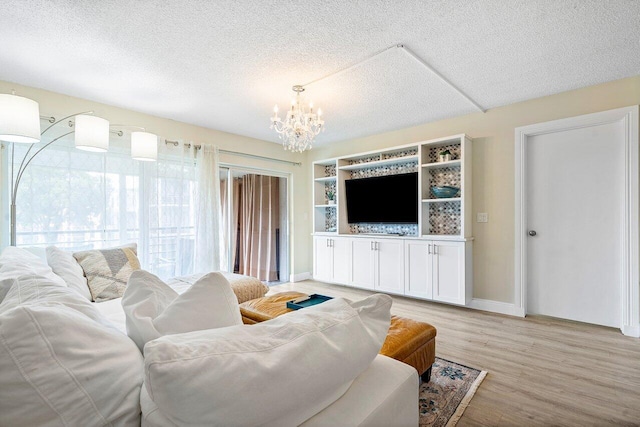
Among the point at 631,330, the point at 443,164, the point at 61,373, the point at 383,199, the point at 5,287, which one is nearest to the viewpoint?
the point at 61,373

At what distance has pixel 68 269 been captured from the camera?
2.25m

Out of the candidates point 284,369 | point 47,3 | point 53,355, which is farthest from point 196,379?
point 47,3

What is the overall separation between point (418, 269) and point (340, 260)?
1.32 m

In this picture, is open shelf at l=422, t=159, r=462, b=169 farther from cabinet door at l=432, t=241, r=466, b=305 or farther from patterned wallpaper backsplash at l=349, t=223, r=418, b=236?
cabinet door at l=432, t=241, r=466, b=305

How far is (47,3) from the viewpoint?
1.83m

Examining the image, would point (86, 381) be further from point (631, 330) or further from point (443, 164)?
point (631, 330)

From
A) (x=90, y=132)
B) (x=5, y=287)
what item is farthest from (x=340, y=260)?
(x=5, y=287)

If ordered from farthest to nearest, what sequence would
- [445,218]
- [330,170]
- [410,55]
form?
[330,170]
[445,218]
[410,55]

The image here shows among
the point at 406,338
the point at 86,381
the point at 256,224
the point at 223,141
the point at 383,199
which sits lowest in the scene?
the point at 406,338

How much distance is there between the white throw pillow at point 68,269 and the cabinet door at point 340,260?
3291 mm

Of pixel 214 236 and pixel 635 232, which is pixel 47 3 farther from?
pixel 635 232

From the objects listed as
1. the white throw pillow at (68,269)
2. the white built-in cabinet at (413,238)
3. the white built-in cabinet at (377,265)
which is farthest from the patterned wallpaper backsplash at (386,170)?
the white throw pillow at (68,269)

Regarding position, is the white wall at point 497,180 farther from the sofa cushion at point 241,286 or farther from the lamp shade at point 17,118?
the lamp shade at point 17,118

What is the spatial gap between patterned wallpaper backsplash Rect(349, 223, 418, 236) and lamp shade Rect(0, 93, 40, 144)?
13.3 feet
